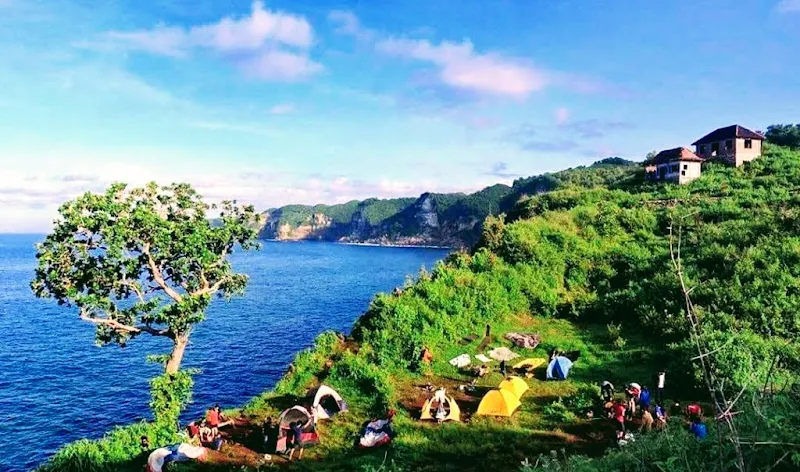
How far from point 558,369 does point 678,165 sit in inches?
1804

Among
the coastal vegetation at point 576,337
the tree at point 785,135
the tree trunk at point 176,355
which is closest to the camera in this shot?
the coastal vegetation at point 576,337

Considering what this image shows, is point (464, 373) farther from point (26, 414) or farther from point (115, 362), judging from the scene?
point (115, 362)

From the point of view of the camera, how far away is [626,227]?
4869cm

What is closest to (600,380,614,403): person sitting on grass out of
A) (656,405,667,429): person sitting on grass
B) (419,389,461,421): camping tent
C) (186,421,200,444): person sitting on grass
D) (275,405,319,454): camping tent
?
(656,405,667,429): person sitting on grass

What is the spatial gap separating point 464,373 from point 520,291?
39.5 ft

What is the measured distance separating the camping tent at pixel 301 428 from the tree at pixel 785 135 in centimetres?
8166

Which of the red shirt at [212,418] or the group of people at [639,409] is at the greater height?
the group of people at [639,409]

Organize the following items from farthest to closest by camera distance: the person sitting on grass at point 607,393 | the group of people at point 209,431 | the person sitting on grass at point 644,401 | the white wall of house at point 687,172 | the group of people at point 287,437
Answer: the white wall of house at point 687,172
the person sitting on grass at point 607,393
the group of people at point 209,431
the person sitting on grass at point 644,401
the group of people at point 287,437

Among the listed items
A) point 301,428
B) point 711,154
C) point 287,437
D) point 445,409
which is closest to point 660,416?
point 445,409

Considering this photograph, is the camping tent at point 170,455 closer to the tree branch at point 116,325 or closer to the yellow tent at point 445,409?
the tree branch at point 116,325

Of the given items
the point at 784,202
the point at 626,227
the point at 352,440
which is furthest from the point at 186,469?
the point at 784,202

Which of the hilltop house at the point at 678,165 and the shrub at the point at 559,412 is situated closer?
the shrub at the point at 559,412

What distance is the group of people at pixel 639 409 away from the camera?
20.5 m

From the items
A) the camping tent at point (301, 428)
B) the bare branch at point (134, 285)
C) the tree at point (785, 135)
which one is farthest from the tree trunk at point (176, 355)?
the tree at point (785, 135)
